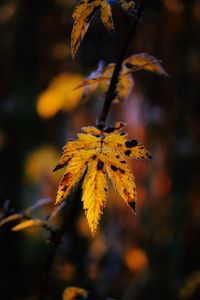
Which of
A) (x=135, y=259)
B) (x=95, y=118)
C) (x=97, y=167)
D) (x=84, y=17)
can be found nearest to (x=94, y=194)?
(x=97, y=167)

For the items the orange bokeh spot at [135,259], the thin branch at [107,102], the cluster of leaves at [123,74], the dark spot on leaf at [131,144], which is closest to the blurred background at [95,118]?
the orange bokeh spot at [135,259]

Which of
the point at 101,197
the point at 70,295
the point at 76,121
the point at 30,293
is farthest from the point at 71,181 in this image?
the point at 76,121

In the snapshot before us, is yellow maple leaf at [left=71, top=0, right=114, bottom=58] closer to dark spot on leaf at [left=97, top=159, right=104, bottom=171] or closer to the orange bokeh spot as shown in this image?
dark spot on leaf at [left=97, top=159, right=104, bottom=171]

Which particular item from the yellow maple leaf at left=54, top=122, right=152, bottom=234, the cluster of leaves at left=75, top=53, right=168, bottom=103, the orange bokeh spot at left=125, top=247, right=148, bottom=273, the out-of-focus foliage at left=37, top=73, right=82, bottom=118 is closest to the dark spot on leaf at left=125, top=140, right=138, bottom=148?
the yellow maple leaf at left=54, top=122, right=152, bottom=234

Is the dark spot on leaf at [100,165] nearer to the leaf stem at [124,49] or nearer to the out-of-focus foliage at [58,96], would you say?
the leaf stem at [124,49]

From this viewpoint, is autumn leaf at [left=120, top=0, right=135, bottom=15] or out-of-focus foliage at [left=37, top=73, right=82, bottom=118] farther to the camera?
out-of-focus foliage at [left=37, top=73, right=82, bottom=118]

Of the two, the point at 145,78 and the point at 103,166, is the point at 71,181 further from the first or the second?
the point at 145,78
